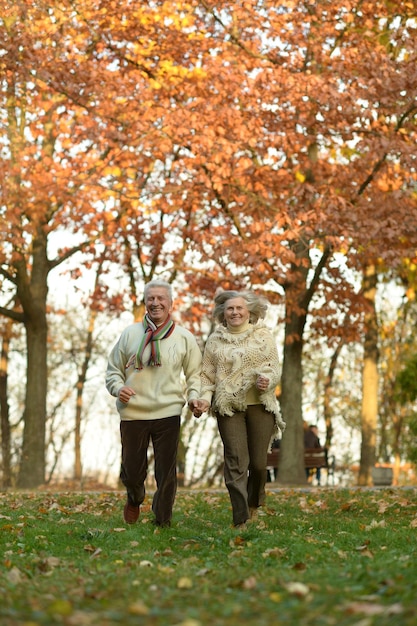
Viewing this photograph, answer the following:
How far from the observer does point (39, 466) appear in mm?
22219

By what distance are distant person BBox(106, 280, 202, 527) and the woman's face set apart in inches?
18.2

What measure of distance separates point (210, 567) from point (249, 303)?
11.2ft

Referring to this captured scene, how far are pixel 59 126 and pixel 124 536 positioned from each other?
53.7 feet

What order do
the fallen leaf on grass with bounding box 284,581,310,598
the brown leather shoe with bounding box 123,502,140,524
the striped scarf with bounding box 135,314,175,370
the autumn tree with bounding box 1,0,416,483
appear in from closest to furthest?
the fallen leaf on grass with bounding box 284,581,310,598
the striped scarf with bounding box 135,314,175,370
the brown leather shoe with bounding box 123,502,140,524
the autumn tree with bounding box 1,0,416,483

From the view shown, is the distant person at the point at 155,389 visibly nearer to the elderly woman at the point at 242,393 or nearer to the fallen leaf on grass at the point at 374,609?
the elderly woman at the point at 242,393

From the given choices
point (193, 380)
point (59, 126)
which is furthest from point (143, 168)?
point (193, 380)

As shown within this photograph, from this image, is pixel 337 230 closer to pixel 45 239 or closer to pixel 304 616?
pixel 45 239

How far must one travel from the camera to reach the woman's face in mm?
9602

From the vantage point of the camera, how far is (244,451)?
9461 millimetres

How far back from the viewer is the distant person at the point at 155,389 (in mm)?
9570

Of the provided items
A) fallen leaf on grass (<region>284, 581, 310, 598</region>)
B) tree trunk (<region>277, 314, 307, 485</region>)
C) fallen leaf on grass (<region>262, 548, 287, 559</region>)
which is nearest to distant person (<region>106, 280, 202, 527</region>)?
fallen leaf on grass (<region>262, 548, 287, 559</region>)

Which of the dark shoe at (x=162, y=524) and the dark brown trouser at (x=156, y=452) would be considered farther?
the dark shoe at (x=162, y=524)

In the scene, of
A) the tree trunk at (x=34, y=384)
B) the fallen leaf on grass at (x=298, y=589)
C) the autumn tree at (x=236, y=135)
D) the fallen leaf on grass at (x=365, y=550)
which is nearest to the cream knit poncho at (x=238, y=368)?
the fallen leaf on grass at (x=365, y=550)

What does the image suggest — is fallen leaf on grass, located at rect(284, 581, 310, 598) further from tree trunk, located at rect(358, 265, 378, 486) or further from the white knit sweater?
tree trunk, located at rect(358, 265, 378, 486)
